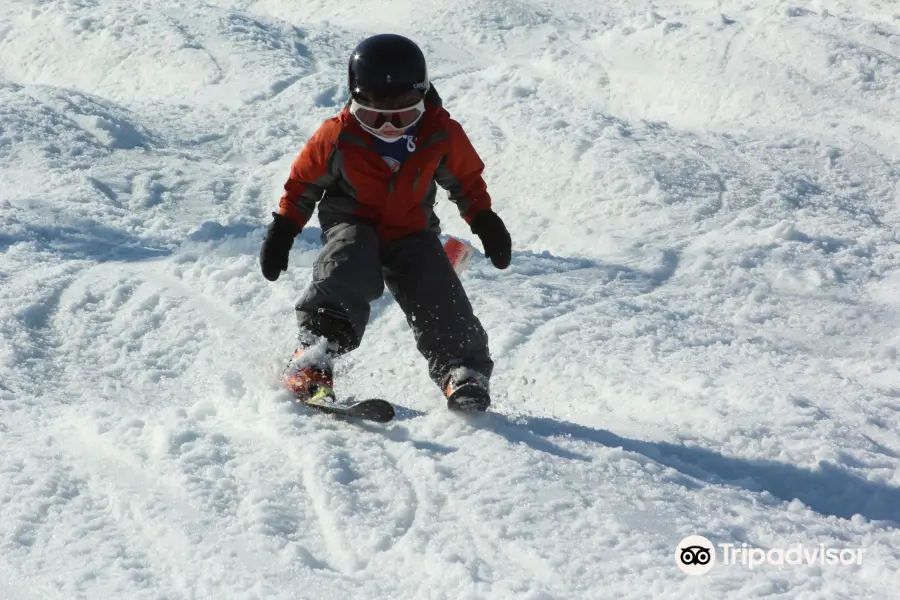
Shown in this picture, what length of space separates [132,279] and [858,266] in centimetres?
382

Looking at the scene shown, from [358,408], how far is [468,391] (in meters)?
0.40

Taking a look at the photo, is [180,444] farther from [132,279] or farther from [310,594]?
[132,279]

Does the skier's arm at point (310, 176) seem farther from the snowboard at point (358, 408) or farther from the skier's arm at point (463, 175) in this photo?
the snowboard at point (358, 408)

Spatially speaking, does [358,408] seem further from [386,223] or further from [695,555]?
[695,555]

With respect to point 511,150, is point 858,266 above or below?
above

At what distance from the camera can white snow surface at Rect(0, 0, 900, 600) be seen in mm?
2672

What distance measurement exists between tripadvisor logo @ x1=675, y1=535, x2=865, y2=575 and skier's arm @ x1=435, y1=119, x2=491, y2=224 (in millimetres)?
1782

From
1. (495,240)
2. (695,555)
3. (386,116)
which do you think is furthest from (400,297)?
(695,555)

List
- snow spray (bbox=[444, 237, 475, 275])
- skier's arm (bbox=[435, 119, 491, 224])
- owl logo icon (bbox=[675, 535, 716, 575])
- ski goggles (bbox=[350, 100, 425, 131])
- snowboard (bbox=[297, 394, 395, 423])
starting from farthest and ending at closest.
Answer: snow spray (bbox=[444, 237, 475, 275]) → skier's arm (bbox=[435, 119, 491, 224]) → ski goggles (bbox=[350, 100, 425, 131]) → snowboard (bbox=[297, 394, 395, 423]) → owl logo icon (bbox=[675, 535, 716, 575])

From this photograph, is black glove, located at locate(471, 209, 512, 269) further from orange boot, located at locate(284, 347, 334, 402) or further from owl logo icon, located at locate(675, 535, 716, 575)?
owl logo icon, located at locate(675, 535, 716, 575)

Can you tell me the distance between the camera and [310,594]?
245 centimetres

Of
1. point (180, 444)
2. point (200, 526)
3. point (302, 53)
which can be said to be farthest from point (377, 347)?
point (302, 53)

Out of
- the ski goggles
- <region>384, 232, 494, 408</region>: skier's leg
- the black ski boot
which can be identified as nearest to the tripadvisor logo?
the black ski boot

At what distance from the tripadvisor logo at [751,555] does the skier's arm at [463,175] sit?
178 centimetres
